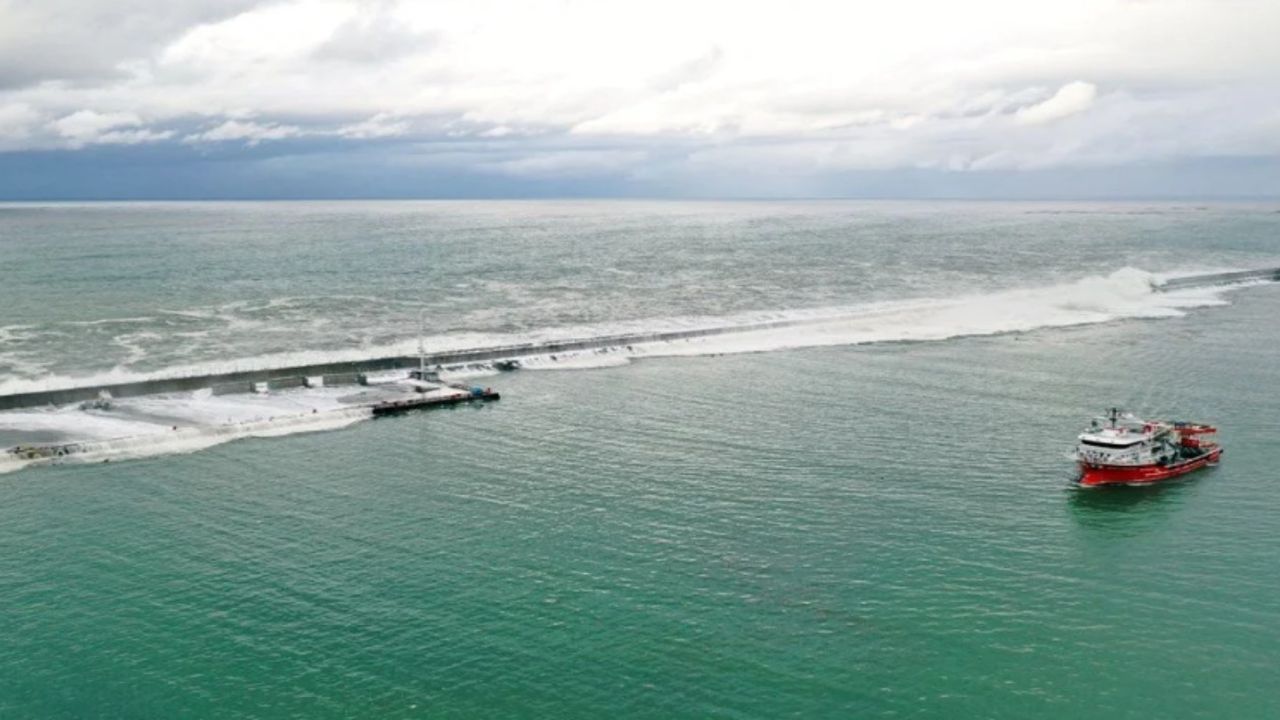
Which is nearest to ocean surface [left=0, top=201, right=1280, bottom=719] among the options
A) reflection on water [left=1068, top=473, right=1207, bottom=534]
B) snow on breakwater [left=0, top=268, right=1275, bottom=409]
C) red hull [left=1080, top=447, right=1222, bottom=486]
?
reflection on water [left=1068, top=473, right=1207, bottom=534]

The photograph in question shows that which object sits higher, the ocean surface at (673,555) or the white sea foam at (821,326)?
the white sea foam at (821,326)

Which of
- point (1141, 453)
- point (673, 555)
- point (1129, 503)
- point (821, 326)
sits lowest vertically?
point (1129, 503)

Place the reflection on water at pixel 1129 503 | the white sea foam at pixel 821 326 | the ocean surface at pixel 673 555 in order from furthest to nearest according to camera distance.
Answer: the white sea foam at pixel 821 326 → the reflection on water at pixel 1129 503 → the ocean surface at pixel 673 555

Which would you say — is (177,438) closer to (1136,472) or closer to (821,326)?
(1136,472)

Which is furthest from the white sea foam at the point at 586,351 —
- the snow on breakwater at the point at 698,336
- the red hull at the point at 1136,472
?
the red hull at the point at 1136,472

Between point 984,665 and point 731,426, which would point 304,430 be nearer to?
point 731,426

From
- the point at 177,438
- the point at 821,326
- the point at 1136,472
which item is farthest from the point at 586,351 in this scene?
the point at 1136,472

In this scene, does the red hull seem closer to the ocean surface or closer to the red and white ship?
the red and white ship

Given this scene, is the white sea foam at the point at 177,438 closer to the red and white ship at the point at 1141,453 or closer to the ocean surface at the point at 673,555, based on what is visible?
the ocean surface at the point at 673,555
